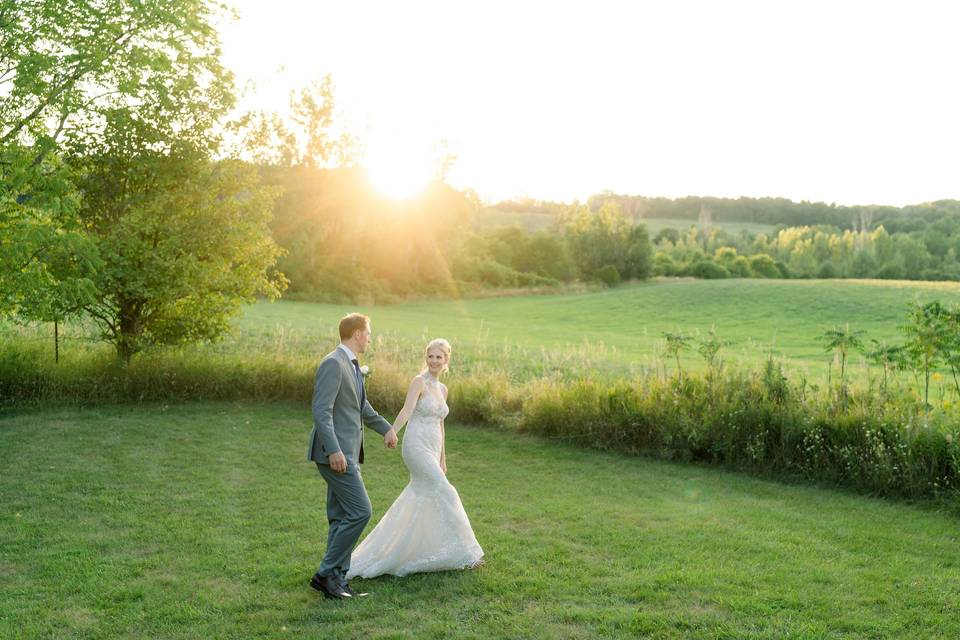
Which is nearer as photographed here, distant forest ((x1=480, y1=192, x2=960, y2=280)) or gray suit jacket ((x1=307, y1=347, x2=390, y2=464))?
gray suit jacket ((x1=307, y1=347, x2=390, y2=464))

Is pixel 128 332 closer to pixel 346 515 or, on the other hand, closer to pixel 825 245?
pixel 346 515

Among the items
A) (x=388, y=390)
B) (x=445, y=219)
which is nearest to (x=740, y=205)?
(x=445, y=219)

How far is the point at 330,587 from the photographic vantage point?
7.05m

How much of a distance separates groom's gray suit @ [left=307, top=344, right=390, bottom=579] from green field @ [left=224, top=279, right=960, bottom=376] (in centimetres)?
1655

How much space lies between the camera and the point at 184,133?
17984 millimetres

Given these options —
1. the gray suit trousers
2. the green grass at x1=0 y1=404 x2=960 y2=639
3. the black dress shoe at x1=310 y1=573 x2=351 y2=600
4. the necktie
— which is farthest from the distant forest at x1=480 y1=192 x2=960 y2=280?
the black dress shoe at x1=310 y1=573 x2=351 y2=600

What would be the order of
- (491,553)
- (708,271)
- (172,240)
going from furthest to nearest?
(708,271) < (172,240) < (491,553)

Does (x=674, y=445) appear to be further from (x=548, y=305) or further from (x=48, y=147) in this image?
(x=548, y=305)

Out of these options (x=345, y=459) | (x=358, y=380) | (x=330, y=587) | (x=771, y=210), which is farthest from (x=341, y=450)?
(x=771, y=210)

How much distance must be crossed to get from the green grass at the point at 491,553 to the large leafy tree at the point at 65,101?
129 inches

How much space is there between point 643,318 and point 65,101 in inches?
1611

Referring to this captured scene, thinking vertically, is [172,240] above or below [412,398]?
above

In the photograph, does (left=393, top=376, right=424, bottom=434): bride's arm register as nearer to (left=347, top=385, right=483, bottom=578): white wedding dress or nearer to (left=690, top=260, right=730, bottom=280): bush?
(left=347, top=385, right=483, bottom=578): white wedding dress

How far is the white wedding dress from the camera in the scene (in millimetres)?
7609
